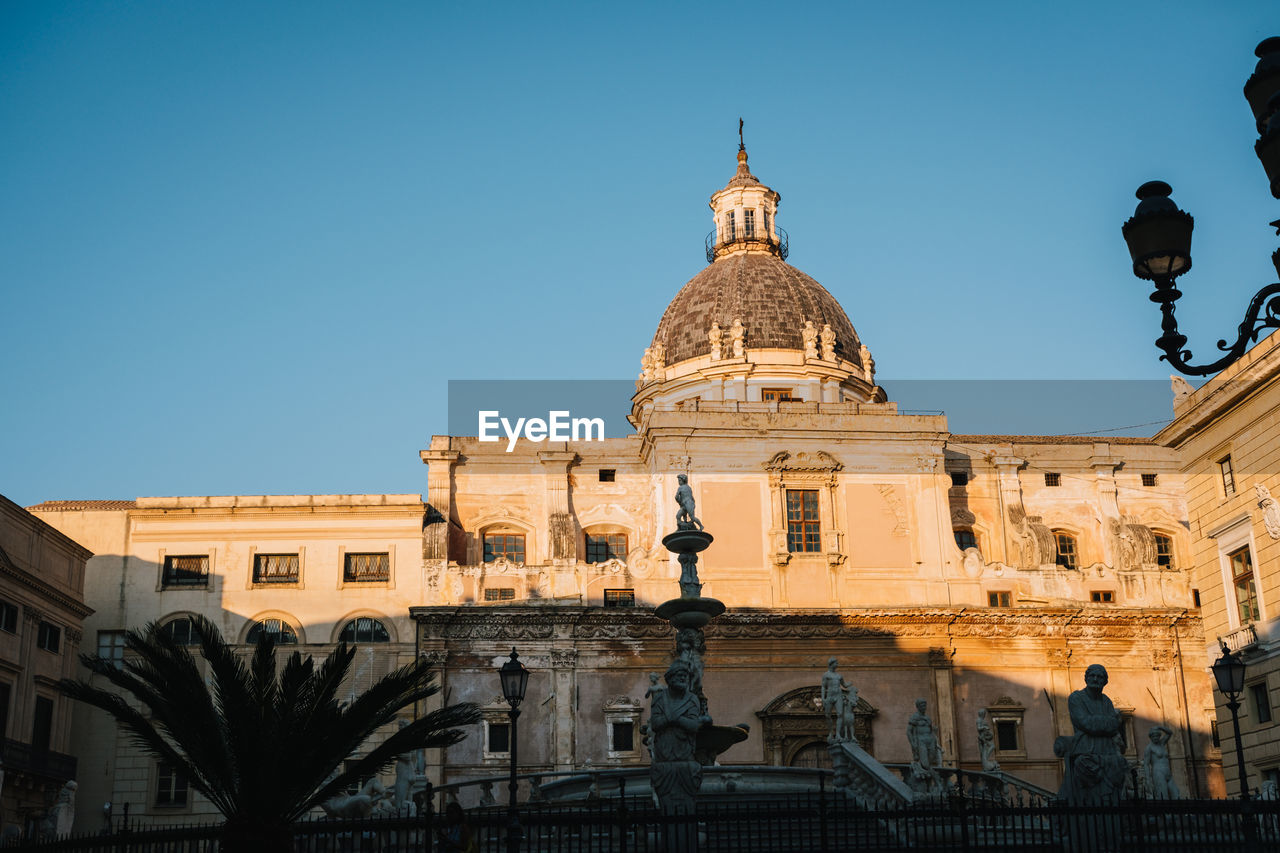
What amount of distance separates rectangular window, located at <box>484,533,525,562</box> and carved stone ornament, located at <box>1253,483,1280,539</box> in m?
23.3

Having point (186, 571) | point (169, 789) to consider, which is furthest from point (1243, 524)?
point (186, 571)

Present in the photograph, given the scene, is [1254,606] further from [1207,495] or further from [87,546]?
[87,546]

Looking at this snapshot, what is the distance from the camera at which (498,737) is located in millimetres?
42406

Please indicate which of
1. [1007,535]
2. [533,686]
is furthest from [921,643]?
[533,686]

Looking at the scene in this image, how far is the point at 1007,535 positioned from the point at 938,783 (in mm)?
22093

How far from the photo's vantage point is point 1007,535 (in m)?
48.4

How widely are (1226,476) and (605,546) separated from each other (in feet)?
66.3

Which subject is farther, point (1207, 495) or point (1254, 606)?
point (1207, 495)

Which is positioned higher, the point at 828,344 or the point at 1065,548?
the point at 828,344

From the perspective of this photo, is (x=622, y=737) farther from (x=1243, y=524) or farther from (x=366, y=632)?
(x=1243, y=524)

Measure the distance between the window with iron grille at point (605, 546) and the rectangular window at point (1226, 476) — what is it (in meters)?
19.4

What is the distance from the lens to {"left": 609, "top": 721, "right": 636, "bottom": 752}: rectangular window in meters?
42.4

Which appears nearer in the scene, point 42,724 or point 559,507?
point 42,724

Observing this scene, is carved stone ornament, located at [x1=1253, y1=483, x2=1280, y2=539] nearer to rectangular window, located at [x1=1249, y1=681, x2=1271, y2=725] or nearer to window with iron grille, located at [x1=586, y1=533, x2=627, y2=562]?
rectangular window, located at [x1=1249, y1=681, x2=1271, y2=725]
